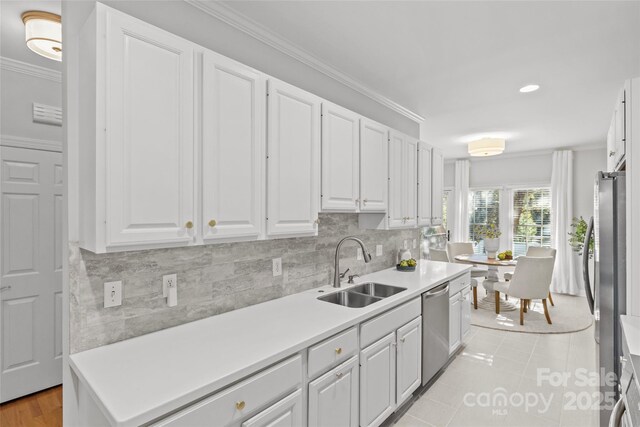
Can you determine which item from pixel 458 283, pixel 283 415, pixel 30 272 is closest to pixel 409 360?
pixel 458 283

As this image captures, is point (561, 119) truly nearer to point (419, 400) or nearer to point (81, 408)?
point (419, 400)

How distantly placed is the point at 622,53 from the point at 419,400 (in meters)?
3.05

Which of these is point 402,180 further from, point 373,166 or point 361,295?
point 361,295

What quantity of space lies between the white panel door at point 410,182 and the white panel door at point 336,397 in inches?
68.1

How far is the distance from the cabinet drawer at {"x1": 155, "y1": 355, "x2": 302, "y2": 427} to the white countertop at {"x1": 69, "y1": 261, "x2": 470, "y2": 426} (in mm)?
40

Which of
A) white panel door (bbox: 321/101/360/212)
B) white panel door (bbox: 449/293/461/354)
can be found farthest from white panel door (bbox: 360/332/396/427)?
white panel door (bbox: 449/293/461/354)

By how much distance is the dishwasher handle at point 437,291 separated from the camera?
8.89ft

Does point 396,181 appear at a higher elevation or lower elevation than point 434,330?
higher

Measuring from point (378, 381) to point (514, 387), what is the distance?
5.24 ft

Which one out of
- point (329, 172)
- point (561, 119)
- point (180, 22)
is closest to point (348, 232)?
point (329, 172)

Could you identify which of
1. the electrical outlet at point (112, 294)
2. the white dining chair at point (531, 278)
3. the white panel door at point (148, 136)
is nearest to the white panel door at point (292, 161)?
the white panel door at point (148, 136)

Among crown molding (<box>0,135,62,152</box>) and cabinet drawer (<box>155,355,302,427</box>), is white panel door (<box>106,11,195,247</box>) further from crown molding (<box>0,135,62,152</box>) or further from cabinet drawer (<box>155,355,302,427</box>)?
crown molding (<box>0,135,62,152</box>)

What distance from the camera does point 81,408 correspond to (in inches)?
57.1

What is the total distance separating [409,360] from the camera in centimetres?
250
